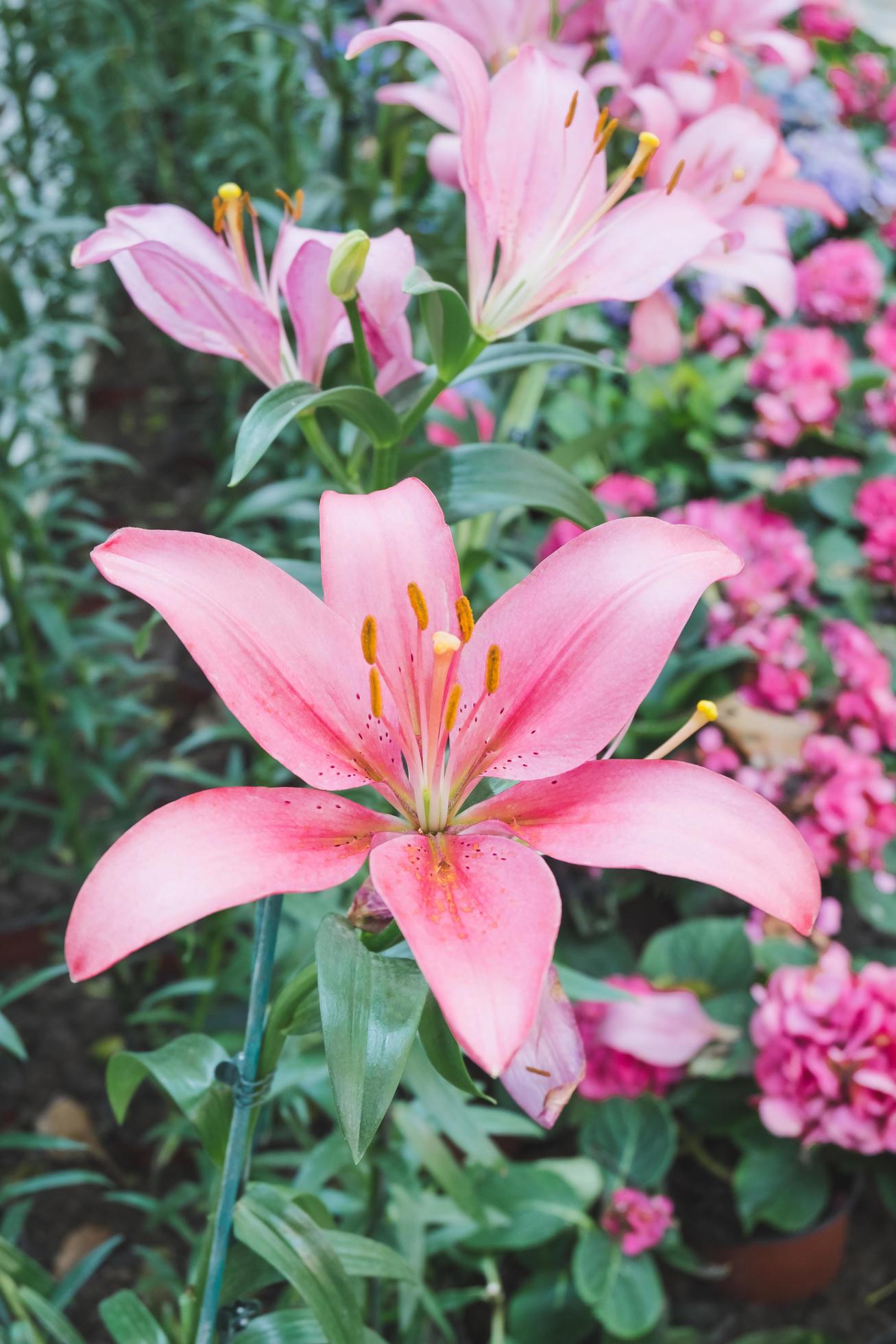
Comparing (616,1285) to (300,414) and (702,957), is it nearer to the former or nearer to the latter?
(702,957)

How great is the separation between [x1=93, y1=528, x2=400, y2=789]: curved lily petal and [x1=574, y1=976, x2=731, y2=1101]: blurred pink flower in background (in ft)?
2.74

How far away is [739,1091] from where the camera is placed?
131 cm

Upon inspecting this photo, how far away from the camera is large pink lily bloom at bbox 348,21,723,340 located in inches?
23.2

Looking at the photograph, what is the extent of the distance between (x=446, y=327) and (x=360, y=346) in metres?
0.05

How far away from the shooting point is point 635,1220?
3.79 ft

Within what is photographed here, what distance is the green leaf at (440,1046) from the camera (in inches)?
17.3

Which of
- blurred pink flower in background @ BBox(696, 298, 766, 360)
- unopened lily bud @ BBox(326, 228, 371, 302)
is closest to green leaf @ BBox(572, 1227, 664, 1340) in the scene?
unopened lily bud @ BBox(326, 228, 371, 302)

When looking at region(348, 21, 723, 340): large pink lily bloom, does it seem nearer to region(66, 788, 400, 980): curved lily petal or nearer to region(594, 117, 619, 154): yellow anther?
region(594, 117, 619, 154): yellow anther

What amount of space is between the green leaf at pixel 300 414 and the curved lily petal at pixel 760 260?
0.88 ft

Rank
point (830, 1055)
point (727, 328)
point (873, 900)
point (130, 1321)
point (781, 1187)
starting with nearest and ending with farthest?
point (130, 1321) < point (830, 1055) < point (781, 1187) < point (873, 900) < point (727, 328)

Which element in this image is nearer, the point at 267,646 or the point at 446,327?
the point at 267,646

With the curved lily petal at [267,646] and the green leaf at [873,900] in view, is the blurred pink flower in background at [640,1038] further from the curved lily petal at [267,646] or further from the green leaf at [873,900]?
the curved lily petal at [267,646]

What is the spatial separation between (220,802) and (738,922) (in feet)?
3.67

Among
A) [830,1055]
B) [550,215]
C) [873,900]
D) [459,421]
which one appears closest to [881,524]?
[873,900]
